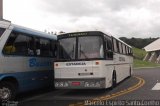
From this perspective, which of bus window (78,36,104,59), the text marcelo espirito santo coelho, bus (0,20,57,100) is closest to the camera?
the text marcelo espirito santo coelho

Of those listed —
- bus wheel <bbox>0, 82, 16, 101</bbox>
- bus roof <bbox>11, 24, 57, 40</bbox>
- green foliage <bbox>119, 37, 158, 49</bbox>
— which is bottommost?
bus wheel <bbox>0, 82, 16, 101</bbox>

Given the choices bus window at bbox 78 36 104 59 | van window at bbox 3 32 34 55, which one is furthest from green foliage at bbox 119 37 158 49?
van window at bbox 3 32 34 55

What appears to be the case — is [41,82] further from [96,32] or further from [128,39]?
[128,39]

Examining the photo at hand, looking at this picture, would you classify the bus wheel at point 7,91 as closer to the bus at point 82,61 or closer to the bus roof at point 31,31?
the bus roof at point 31,31

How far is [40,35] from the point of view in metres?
17.7

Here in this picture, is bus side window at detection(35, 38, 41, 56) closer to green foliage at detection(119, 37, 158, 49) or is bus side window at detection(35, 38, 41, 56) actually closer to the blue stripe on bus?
the blue stripe on bus

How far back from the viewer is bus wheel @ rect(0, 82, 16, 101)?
14.0m

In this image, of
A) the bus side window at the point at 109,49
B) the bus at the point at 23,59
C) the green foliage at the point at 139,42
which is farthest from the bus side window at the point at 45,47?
the green foliage at the point at 139,42

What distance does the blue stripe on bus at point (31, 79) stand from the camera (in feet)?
49.7

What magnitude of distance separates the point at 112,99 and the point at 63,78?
273cm

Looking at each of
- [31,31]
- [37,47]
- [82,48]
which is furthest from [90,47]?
[31,31]

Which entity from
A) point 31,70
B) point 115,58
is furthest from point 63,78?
point 115,58

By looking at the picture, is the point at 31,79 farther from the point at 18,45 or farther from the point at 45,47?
the point at 45,47

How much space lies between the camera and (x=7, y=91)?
14.3 metres
